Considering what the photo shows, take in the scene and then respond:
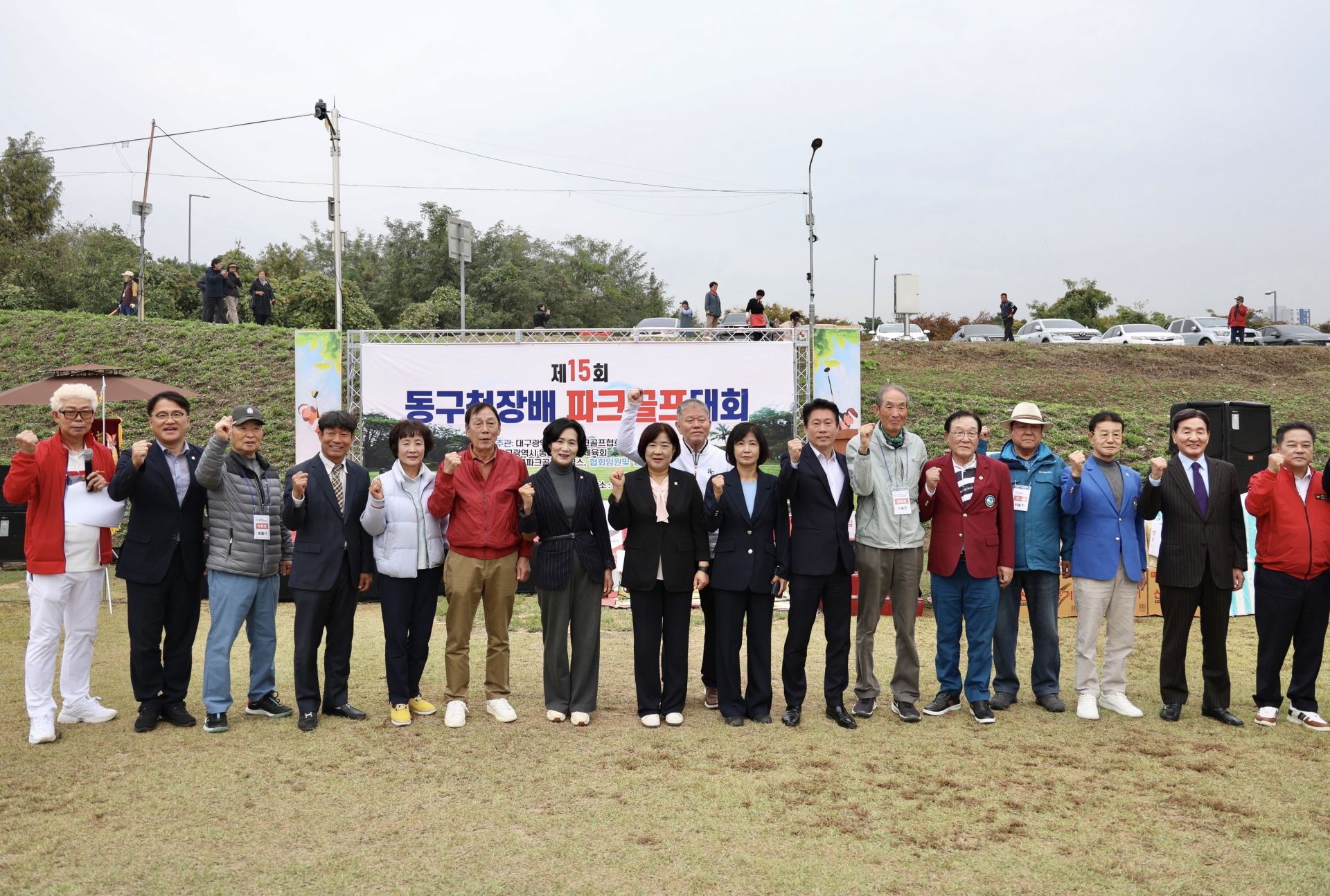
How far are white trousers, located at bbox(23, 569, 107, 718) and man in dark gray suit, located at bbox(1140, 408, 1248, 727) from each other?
5096 millimetres

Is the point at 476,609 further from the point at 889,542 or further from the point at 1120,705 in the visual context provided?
the point at 1120,705

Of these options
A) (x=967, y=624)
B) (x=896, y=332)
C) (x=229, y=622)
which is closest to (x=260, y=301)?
(x=229, y=622)

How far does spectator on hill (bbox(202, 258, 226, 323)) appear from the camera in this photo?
18.5 m

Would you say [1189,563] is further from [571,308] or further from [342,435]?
[571,308]

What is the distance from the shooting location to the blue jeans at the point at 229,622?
4324 mm

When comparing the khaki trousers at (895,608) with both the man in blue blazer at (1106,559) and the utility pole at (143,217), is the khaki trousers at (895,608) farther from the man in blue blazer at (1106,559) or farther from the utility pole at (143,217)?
the utility pole at (143,217)

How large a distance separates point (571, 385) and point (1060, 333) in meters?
19.4

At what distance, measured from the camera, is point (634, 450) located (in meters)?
5.09

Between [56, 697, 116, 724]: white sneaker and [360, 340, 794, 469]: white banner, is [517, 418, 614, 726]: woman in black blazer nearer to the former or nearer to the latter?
[56, 697, 116, 724]: white sneaker

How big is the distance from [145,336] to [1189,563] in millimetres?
18347

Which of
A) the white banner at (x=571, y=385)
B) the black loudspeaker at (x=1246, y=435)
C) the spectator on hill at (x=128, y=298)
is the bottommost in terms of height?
the black loudspeaker at (x=1246, y=435)

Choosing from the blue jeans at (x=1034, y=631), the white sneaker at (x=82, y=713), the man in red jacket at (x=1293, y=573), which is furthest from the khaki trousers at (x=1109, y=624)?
the white sneaker at (x=82, y=713)

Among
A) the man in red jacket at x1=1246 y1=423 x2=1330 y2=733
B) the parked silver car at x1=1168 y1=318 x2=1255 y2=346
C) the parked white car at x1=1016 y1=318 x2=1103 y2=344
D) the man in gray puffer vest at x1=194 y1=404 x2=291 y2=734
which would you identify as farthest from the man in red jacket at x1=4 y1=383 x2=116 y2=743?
the parked silver car at x1=1168 y1=318 x2=1255 y2=346

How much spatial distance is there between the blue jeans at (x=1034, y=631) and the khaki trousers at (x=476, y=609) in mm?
2527
